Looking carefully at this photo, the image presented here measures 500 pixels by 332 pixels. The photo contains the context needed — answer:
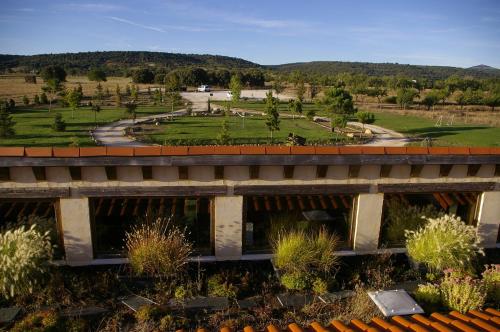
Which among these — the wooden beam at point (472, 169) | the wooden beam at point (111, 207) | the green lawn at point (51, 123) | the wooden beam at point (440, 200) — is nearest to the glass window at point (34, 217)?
the wooden beam at point (111, 207)

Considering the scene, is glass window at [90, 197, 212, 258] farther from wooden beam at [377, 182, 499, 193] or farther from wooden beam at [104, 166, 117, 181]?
wooden beam at [377, 182, 499, 193]

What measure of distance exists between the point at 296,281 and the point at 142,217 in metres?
3.45

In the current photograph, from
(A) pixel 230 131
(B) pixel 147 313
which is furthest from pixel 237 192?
(A) pixel 230 131

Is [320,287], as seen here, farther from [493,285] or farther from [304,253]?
[493,285]

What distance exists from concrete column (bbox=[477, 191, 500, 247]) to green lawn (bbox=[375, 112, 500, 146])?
25138 millimetres

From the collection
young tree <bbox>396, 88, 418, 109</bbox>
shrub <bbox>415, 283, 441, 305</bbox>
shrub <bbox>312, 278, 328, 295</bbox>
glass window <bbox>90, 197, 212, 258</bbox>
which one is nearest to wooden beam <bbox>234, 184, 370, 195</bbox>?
glass window <bbox>90, 197, 212, 258</bbox>

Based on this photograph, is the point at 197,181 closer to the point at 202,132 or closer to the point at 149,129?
the point at 202,132

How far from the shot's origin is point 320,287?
22.6 feet

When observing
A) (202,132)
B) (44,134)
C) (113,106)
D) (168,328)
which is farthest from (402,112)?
(168,328)

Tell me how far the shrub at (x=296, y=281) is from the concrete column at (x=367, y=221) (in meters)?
1.91

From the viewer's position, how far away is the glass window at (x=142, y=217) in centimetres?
774

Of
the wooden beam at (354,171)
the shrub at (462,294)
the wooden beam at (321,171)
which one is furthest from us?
the wooden beam at (354,171)

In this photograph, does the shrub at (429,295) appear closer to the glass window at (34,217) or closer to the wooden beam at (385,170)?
the wooden beam at (385,170)

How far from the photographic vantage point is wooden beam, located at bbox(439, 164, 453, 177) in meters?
8.11
